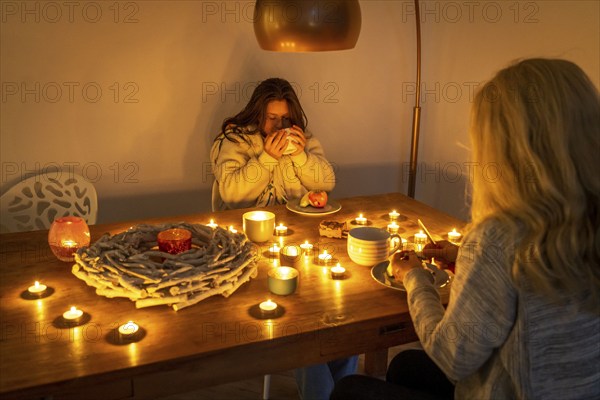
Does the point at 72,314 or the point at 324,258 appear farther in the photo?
the point at 324,258

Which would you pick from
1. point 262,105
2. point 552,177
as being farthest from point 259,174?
point 552,177

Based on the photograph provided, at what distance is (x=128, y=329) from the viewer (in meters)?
1.09

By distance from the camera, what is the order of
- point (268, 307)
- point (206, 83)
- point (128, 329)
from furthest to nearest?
1. point (206, 83)
2. point (268, 307)
3. point (128, 329)

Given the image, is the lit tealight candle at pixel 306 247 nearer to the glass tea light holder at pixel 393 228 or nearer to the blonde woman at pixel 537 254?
the glass tea light holder at pixel 393 228

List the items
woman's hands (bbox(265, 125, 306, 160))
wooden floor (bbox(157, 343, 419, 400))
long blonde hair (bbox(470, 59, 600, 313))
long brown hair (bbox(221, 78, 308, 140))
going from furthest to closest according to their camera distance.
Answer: long brown hair (bbox(221, 78, 308, 140)) < woman's hands (bbox(265, 125, 306, 160)) < wooden floor (bbox(157, 343, 419, 400)) < long blonde hair (bbox(470, 59, 600, 313))

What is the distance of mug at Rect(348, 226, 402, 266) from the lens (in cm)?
141

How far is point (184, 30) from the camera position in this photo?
2.38 metres

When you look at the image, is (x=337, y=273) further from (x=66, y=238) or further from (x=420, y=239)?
(x=66, y=238)

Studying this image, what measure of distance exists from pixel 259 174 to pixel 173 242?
0.86 metres

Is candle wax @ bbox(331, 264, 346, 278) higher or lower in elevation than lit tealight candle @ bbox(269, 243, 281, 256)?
lower

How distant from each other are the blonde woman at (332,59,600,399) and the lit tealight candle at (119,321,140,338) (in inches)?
22.5

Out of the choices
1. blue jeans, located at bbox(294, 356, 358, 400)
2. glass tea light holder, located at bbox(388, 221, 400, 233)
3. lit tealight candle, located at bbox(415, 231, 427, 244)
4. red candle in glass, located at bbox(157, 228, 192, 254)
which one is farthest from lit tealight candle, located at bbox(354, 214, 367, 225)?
red candle in glass, located at bbox(157, 228, 192, 254)

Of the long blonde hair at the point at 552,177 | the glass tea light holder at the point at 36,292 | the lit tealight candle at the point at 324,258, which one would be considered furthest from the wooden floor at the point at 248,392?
the long blonde hair at the point at 552,177

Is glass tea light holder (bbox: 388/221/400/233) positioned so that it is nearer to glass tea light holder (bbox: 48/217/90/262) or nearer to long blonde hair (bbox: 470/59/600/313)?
long blonde hair (bbox: 470/59/600/313)
